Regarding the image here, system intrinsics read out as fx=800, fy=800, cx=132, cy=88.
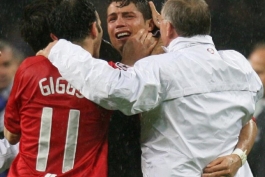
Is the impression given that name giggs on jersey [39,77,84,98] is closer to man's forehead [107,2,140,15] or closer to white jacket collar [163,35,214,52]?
white jacket collar [163,35,214,52]

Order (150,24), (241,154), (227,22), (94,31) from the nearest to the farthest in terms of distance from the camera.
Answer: (94,31)
(241,154)
(150,24)
(227,22)

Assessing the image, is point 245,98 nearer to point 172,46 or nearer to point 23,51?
point 172,46

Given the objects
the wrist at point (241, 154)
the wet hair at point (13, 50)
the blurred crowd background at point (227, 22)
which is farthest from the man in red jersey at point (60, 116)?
the blurred crowd background at point (227, 22)

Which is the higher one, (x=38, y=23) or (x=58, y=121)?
(x=38, y=23)

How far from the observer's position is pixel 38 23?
11.7ft

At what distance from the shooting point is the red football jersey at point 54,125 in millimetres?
3414

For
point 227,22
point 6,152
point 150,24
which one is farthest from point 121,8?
point 227,22

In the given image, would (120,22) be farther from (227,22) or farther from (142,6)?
(227,22)

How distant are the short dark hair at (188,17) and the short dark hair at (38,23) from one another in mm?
513

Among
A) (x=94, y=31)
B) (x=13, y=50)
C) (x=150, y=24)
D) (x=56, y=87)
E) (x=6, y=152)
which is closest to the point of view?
(x=56, y=87)

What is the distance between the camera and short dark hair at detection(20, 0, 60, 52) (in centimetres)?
355

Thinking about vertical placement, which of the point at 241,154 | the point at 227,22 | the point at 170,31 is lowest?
the point at 227,22

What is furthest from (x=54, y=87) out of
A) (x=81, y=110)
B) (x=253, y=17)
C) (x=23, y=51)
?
(x=253, y=17)

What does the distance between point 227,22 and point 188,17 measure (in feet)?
11.3
